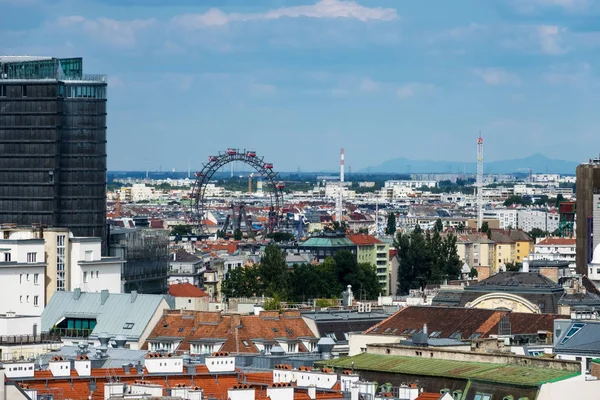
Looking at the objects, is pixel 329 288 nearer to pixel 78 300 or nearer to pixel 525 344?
pixel 78 300

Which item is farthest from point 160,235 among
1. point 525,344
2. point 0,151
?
point 525,344

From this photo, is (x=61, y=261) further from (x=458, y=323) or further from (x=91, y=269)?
(x=458, y=323)

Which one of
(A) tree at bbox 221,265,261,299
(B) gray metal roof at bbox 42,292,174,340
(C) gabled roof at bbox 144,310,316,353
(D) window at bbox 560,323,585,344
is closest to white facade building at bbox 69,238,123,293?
(B) gray metal roof at bbox 42,292,174,340

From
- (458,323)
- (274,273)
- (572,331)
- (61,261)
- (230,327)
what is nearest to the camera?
(572,331)

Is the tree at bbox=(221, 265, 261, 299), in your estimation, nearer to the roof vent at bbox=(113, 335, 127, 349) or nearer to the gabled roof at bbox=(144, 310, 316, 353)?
the gabled roof at bbox=(144, 310, 316, 353)

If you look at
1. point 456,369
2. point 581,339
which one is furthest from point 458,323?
point 456,369

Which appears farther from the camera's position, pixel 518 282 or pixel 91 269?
pixel 91 269

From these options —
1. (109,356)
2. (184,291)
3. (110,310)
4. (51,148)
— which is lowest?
(184,291)
